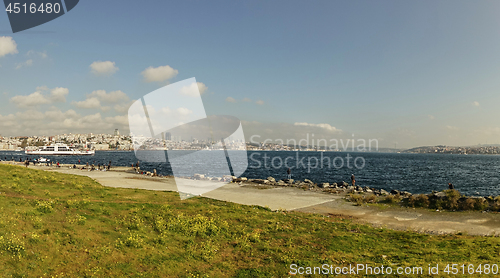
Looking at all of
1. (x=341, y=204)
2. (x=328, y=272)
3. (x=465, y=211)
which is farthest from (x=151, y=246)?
(x=465, y=211)

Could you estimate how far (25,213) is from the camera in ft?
35.9

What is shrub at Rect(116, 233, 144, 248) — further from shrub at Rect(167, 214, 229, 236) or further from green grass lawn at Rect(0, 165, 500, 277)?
shrub at Rect(167, 214, 229, 236)

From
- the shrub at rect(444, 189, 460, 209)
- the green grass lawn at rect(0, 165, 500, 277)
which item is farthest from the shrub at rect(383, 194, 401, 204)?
the green grass lawn at rect(0, 165, 500, 277)

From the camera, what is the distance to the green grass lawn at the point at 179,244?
8.58m

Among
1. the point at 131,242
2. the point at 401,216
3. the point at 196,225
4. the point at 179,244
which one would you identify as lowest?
the point at 401,216

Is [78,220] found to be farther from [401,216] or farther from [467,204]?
[467,204]

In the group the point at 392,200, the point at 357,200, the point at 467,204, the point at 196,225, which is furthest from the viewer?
the point at 357,200

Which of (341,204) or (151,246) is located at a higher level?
(151,246)

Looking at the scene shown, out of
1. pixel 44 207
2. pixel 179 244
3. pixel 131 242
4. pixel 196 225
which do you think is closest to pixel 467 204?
pixel 196 225

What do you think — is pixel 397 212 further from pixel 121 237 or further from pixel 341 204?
pixel 121 237

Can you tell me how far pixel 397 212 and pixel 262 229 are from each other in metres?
14.9

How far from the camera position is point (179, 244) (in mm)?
11211

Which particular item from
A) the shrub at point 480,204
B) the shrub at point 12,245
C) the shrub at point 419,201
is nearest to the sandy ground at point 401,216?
the shrub at point 480,204

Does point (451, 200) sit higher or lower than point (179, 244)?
lower
